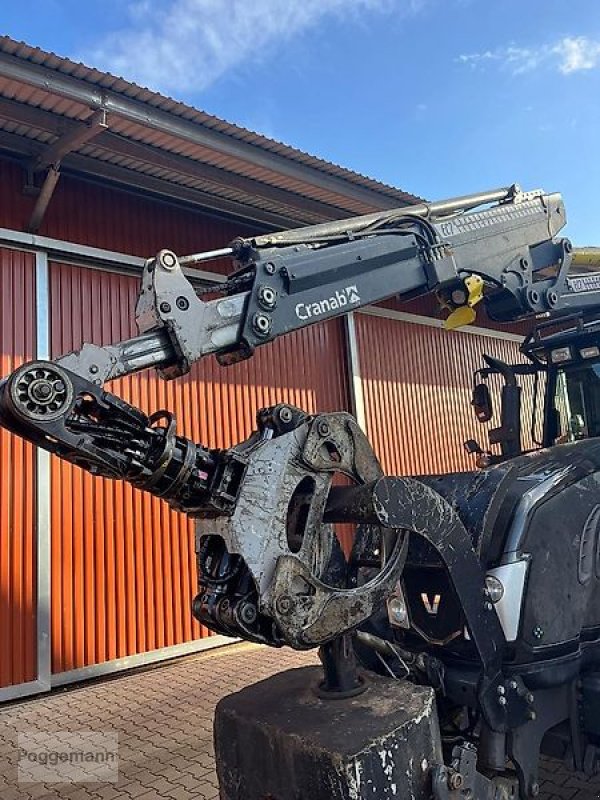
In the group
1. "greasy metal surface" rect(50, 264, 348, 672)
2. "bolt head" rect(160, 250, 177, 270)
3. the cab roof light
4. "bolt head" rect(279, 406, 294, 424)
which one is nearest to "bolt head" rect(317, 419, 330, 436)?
"bolt head" rect(279, 406, 294, 424)

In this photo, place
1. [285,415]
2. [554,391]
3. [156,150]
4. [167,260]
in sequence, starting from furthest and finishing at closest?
[156,150] → [554,391] → [285,415] → [167,260]

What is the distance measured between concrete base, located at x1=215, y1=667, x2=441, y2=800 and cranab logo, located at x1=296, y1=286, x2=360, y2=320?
5.09ft

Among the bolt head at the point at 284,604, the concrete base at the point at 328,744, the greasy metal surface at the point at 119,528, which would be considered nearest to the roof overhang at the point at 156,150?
the greasy metal surface at the point at 119,528

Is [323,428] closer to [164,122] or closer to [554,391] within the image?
[554,391]

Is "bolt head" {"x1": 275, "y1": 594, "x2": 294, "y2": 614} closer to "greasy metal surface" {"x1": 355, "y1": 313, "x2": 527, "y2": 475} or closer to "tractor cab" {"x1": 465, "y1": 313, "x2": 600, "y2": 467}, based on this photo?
"tractor cab" {"x1": 465, "y1": 313, "x2": 600, "y2": 467}

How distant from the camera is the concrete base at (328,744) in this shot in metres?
2.16

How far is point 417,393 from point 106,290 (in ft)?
17.6

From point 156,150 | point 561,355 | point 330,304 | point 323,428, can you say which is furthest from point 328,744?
point 156,150

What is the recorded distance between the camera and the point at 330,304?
3.04 m

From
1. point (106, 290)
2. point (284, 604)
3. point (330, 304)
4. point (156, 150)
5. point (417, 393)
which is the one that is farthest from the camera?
point (417, 393)

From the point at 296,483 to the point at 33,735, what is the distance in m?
3.95

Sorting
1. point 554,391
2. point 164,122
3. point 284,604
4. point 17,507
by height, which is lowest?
point 284,604

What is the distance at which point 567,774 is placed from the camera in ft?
12.7

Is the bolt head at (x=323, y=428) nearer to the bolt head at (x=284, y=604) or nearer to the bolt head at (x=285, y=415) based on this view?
the bolt head at (x=285, y=415)
